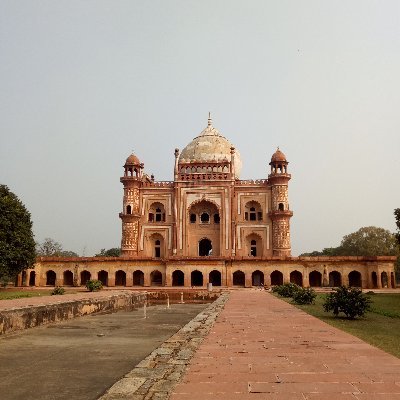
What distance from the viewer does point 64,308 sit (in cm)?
1137

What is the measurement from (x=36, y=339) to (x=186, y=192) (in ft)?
95.1

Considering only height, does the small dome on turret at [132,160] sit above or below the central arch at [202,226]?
above

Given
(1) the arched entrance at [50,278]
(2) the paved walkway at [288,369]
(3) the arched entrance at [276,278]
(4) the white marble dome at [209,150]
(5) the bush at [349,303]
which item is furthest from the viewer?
(4) the white marble dome at [209,150]

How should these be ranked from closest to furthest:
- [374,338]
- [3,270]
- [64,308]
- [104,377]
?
1. [104,377]
2. [374,338]
3. [64,308]
4. [3,270]

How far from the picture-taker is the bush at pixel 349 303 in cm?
1070

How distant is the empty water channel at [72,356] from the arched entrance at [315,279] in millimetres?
25345

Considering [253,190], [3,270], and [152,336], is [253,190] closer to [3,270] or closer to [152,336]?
[3,270]

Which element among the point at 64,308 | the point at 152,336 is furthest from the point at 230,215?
the point at 152,336

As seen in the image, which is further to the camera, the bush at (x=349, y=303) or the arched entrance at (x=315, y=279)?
the arched entrance at (x=315, y=279)

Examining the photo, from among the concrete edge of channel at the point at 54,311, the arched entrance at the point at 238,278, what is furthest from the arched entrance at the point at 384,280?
the concrete edge of channel at the point at 54,311

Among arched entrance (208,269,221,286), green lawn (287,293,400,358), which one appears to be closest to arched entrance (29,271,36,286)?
arched entrance (208,269,221,286)

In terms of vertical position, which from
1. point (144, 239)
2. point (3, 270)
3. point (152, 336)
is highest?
point (144, 239)

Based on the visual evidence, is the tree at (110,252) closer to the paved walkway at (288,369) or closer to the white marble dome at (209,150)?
the white marble dome at (209,150)

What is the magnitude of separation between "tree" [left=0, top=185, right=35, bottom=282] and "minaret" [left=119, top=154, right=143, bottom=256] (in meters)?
8.55
